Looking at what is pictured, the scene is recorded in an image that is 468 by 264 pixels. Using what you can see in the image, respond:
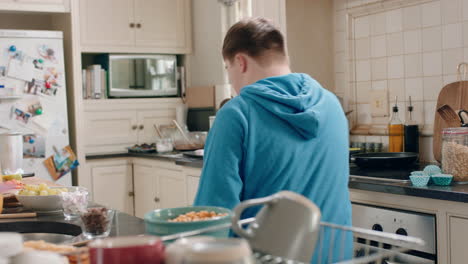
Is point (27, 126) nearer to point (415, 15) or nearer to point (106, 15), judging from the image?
point (106, 15)

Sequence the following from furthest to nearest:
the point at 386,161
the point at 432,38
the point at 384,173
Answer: the point at 432,38
the point at 386,161
the point at 384,173

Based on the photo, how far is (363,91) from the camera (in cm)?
361

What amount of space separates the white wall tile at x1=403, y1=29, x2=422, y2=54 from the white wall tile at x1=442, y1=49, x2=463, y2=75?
19 cm

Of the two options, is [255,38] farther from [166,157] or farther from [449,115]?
[166,157]

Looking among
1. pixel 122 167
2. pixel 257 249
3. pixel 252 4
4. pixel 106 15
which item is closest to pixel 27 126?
pixel 122 167

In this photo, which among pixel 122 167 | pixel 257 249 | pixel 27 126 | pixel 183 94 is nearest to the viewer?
pixel 257 249

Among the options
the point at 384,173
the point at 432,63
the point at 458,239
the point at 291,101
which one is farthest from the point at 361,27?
the point at 291,101

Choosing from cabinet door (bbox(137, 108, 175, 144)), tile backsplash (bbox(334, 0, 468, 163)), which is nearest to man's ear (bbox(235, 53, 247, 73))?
tile backsplash (bbox(334, 0, 468, 163))

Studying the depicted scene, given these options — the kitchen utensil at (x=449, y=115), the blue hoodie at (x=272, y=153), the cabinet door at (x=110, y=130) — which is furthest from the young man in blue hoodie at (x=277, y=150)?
the cabinet door at (x=110, y=130)

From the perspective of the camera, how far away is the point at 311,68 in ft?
12.5

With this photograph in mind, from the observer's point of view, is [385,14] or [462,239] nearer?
[462,239]

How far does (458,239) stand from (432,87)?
1189 millimetres

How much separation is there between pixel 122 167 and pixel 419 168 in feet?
8.15

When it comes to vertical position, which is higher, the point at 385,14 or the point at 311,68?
the point at 385,14
